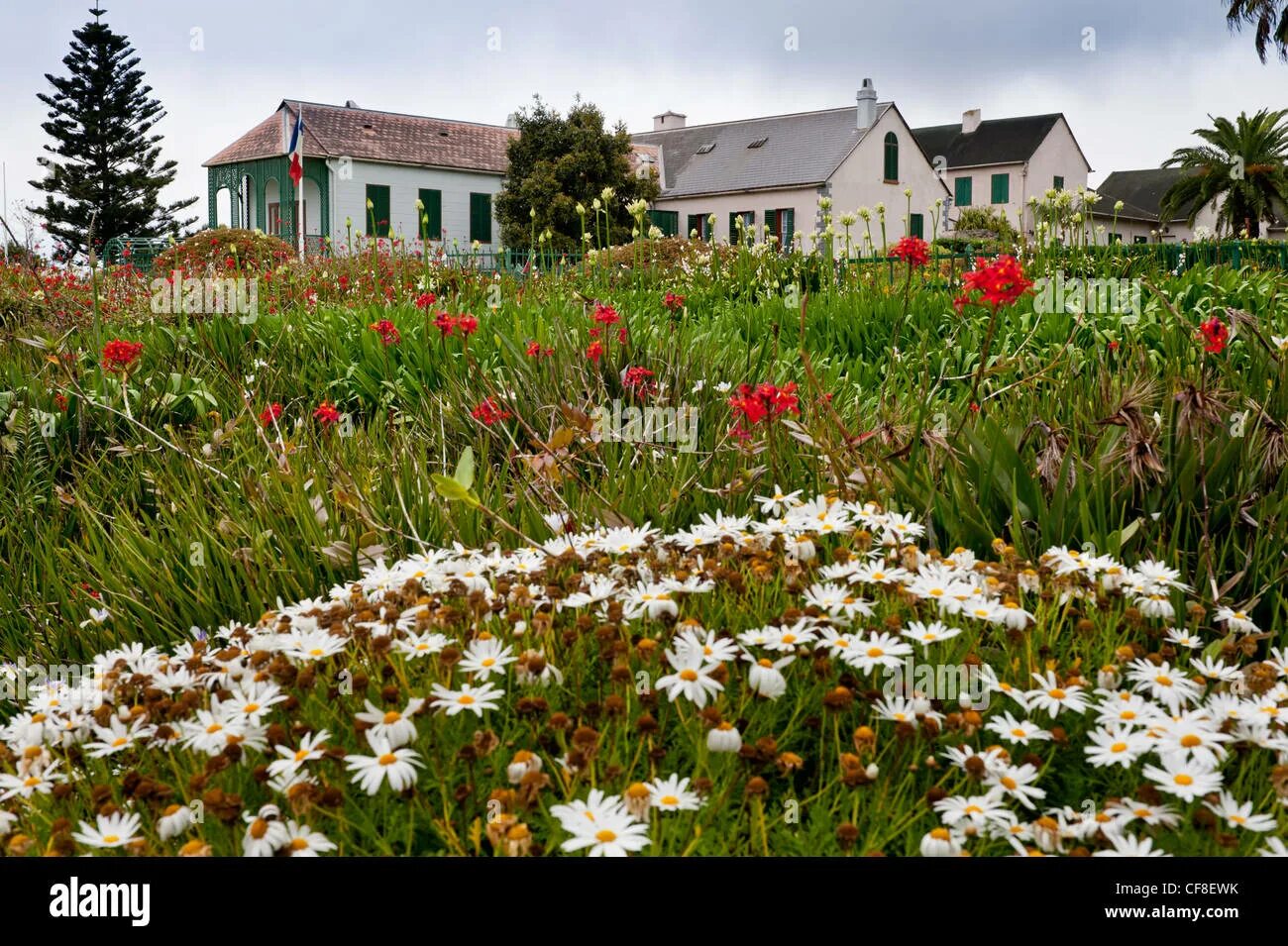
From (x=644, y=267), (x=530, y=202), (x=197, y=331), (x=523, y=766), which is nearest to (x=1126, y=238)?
(x=530, y=202)

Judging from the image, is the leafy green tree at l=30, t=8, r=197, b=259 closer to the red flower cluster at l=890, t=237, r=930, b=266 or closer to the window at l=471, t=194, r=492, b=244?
the window at l=471, t=194, r=492, b=244

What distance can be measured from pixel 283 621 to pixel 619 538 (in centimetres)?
69

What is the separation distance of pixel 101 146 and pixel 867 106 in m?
25.8

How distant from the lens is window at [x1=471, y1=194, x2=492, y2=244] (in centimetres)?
3853

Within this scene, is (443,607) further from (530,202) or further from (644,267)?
(530,202)

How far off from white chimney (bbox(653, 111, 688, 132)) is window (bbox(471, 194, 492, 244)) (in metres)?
11.9

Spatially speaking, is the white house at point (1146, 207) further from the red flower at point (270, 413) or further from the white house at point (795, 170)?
the red flower at point (270, 413)

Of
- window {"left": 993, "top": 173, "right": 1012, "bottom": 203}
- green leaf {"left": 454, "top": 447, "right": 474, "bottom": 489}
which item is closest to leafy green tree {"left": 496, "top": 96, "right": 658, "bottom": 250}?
window {"left": 993, "top": 173, "right": 1012, "bottom": 203}

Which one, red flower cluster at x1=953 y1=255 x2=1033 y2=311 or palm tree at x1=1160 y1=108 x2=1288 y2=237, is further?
palm tree at x1=1160 y1=108 x2=1288 y2=237

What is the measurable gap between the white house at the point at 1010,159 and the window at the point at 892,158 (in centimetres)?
907

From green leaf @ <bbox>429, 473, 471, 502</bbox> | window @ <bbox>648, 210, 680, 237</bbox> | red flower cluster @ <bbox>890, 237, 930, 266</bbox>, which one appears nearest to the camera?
green leaf @ <bbox>429, 473, 471, 502</bbox>

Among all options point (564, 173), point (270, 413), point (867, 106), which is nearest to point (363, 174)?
point (564, 173)

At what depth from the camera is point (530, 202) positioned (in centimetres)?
3453

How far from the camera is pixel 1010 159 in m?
48.8
